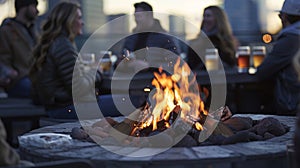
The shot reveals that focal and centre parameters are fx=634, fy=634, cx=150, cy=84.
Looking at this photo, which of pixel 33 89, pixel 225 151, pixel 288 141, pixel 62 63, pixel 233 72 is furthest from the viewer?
pixel 233 72

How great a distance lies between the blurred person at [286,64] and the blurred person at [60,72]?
1471 mm

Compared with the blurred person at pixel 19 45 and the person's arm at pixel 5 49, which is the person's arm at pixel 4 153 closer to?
the blurred person at pixel 19 45

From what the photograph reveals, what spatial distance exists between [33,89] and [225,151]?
11.0ft

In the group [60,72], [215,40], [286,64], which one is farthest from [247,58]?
[60,72]

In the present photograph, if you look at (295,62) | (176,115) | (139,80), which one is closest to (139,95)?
(139,80)

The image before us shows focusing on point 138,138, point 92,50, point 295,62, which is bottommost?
point 92,50

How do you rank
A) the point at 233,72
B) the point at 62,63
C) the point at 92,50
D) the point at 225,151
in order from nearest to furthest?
the point at 225,151, the point at 62,63, the point at 233,72, the point at 92,50

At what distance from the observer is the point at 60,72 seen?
5758mm

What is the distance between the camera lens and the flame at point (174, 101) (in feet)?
13.0

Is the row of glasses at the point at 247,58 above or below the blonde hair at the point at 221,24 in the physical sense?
below

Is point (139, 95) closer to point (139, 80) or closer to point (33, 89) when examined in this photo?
point (139, 80)

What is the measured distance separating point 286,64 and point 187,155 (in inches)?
101

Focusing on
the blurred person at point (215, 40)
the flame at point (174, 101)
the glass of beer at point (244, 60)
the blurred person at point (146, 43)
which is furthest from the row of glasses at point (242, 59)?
the flame at point (174, 101)

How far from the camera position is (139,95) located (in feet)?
21.0
